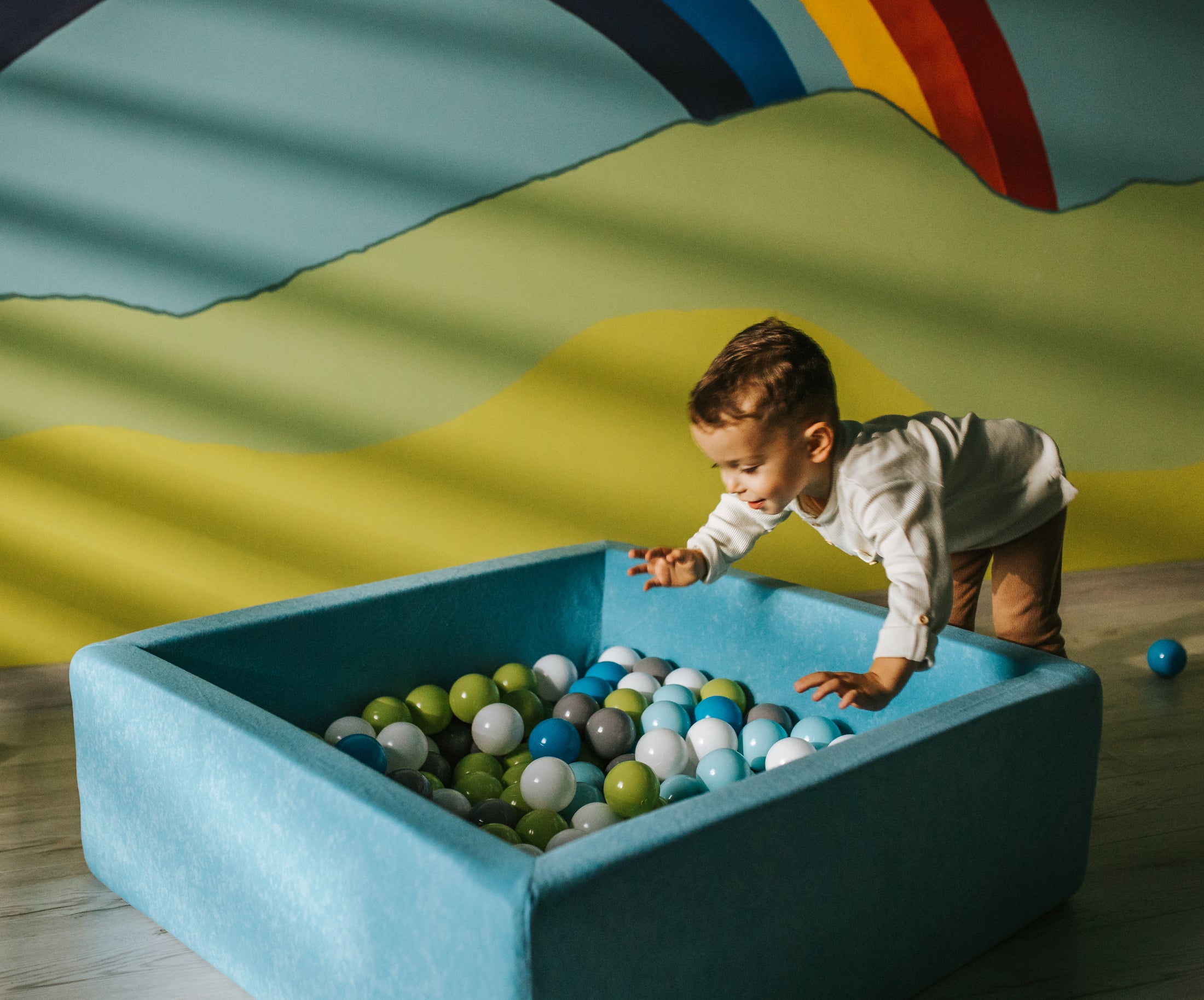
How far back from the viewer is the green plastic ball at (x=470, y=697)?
5.75ft

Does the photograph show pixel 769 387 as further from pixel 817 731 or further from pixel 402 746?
pixel 402 746

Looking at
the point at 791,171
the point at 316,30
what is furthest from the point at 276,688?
the point at 791,171

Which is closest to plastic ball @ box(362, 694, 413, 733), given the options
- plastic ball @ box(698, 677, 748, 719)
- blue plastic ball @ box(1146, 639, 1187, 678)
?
plastic ball @ box(698, 677, 748, 719)

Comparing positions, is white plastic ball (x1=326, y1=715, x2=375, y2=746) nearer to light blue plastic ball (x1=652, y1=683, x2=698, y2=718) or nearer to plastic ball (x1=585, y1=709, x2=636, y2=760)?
plastic ball (x1=585, y1=709, x2=636, y2=760)

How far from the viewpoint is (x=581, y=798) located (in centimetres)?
156

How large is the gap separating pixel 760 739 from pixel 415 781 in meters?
0.51

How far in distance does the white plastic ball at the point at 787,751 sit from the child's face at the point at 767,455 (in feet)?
1.12

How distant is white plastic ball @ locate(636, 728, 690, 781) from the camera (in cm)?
163

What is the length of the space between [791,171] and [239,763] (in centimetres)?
202

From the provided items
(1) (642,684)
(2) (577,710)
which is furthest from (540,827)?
(1) (642,684)

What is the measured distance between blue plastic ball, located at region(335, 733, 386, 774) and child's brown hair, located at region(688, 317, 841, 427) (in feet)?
2.06

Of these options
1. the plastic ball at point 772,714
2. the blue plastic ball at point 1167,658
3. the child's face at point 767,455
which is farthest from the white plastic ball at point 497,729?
the blue plastic ball at point 1167,658

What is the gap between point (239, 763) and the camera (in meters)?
1.18

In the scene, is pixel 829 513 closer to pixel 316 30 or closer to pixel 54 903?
pixel 54 903
